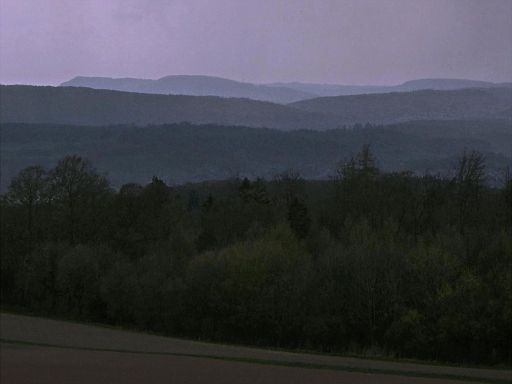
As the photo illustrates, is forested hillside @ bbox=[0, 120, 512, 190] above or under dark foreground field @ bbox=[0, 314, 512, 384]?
above

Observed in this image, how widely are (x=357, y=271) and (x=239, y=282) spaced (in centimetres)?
531

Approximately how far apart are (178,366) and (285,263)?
17.7m

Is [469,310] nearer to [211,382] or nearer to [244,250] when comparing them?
[244,250]

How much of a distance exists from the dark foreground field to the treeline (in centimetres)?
674

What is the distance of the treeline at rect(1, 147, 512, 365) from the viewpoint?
32.1m

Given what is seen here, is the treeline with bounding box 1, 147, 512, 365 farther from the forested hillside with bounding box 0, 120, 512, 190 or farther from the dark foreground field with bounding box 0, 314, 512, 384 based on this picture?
the forested hillside with bounding box 0, 120, 512, 190

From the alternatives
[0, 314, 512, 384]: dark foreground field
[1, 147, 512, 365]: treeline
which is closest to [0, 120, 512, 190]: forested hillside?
[1, 147, 512, 365]: treeline

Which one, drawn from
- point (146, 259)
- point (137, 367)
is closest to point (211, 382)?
point (137, 367)

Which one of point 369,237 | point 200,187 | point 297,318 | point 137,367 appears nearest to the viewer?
point 137,367

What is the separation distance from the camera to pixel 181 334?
35.1 meters

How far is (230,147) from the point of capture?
171 meters

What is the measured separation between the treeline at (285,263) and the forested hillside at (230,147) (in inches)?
3215

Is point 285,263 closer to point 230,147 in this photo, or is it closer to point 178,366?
point 178,366

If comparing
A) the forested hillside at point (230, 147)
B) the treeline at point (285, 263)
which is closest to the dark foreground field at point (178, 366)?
the treeline at point (285, 263)
